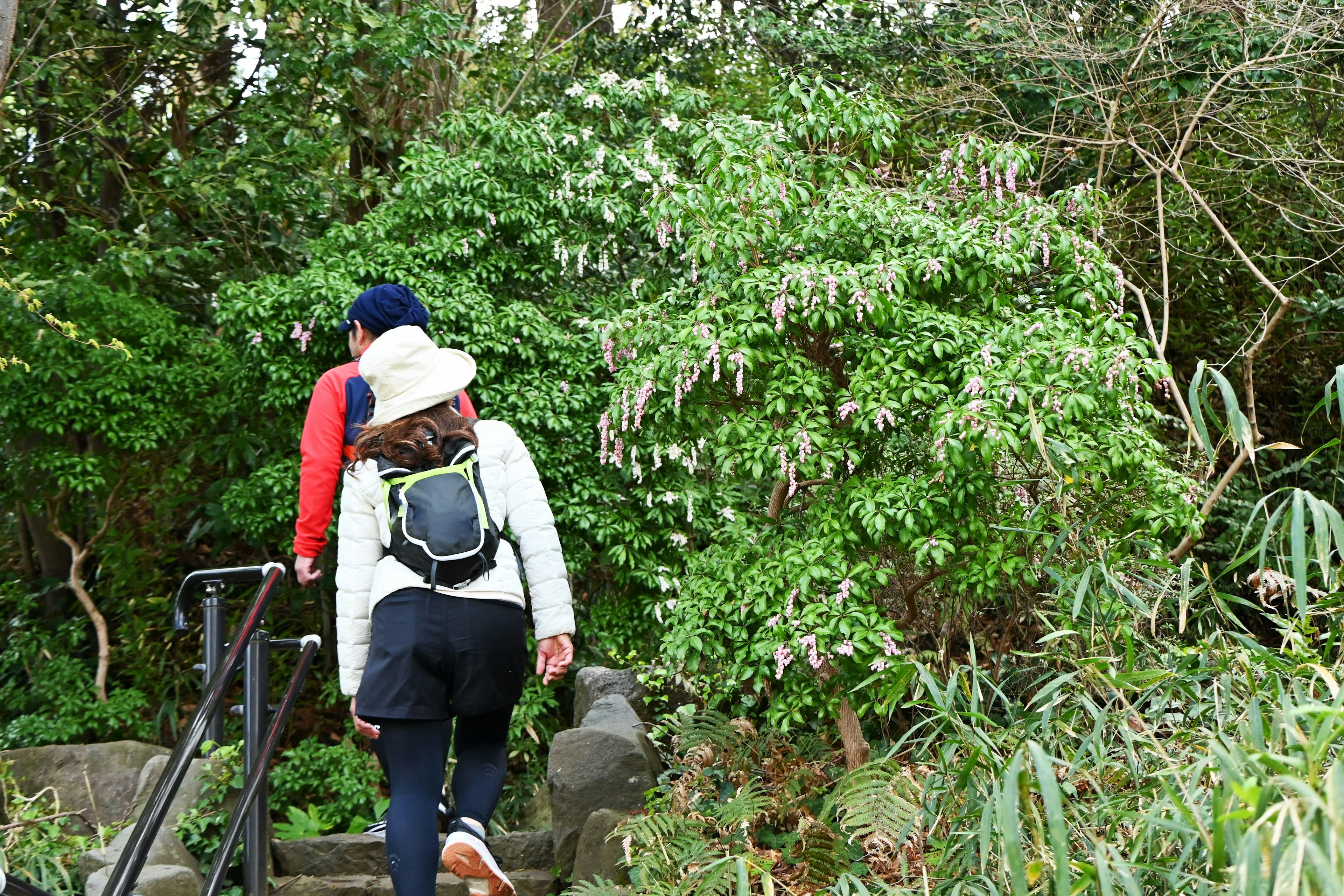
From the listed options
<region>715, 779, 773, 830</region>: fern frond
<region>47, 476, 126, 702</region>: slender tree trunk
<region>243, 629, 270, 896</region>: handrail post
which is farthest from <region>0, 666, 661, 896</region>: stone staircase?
<region>47, 476, 126, 702</region>: slender tree trunk

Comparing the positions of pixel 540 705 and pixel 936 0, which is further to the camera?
pixel 936 0

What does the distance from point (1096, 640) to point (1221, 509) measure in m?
4.14

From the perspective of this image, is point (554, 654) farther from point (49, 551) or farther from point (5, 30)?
point (49, 551)

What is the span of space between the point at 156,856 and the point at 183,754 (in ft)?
2.94

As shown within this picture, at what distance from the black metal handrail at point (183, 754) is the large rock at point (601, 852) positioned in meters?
1.29

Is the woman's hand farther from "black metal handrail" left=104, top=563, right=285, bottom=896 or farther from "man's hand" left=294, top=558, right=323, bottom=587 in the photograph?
"man's hand" left=294, top=558, right=323, bottom=587

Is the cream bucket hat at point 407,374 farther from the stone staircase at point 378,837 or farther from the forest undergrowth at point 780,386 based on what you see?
the stone staircase at point 378,837

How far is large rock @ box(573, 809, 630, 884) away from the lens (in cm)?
350

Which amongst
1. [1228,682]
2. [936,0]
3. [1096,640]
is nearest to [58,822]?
[1096,640]

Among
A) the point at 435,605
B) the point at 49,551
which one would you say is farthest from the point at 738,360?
the point at 49,551

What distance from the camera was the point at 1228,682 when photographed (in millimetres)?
2287

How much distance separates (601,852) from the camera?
3617 mm

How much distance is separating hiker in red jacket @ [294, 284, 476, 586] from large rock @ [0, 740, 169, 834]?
143cm

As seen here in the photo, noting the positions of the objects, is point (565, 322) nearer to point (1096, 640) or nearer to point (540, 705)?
point (540, 705)
